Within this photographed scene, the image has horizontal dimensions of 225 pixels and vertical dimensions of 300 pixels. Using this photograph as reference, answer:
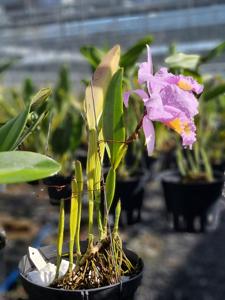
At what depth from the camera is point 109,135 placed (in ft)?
2.07

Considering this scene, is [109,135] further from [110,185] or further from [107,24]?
[107,24]

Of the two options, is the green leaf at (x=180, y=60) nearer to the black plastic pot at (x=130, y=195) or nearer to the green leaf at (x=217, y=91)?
the green leaf at (x=217, y=91)

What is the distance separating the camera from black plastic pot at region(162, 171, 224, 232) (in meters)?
1.49

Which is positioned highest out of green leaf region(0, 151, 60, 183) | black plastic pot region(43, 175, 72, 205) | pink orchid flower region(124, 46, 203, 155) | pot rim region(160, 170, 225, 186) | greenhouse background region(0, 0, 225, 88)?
greenhouse background region(0, 0, 225, 88)

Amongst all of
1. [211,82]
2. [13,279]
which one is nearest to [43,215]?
[13,279]

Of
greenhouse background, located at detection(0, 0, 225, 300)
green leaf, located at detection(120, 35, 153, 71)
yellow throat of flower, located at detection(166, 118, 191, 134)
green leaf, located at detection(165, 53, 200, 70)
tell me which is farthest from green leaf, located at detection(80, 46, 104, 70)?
yellow throat of flower, located at detection(166, 118, 191, 134)

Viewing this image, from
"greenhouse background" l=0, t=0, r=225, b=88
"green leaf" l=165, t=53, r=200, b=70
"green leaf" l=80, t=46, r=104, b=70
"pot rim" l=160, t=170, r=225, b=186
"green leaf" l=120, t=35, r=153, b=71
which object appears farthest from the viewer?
"greenhouse background" l=0, t=0, r=225, b=88

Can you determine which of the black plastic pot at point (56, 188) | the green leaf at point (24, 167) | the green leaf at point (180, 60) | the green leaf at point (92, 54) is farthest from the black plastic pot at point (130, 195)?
the green leaf at point (24, 167)

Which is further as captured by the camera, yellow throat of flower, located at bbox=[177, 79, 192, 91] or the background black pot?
the background black pot

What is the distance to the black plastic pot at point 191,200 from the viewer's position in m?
1.49

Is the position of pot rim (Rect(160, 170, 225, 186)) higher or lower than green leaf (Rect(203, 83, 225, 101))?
lower

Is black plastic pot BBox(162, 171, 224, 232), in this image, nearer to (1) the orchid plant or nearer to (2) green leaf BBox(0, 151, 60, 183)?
(1) the orchid plant

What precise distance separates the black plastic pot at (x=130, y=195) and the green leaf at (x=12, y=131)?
35.1 inches

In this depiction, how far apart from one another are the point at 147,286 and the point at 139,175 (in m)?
0.50
